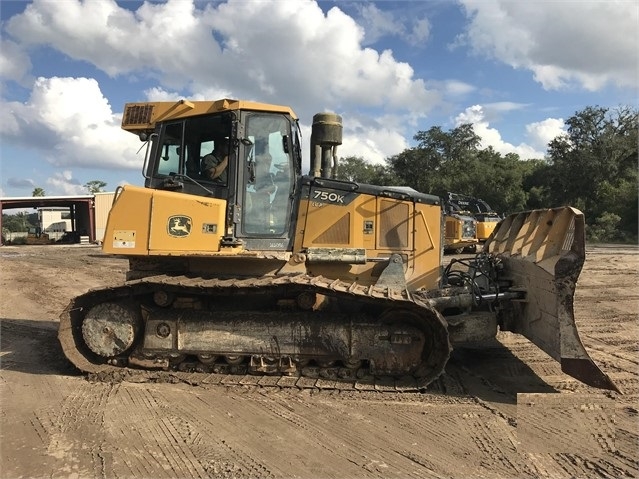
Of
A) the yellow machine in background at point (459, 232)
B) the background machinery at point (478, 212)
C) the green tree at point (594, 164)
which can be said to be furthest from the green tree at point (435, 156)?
the yellow machine in background at point (459, 232)

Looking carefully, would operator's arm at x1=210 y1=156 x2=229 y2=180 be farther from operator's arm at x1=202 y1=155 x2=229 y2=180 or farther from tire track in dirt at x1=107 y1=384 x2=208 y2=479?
tire track in dirt at x1=107 y1=384 x2=208 y2=479

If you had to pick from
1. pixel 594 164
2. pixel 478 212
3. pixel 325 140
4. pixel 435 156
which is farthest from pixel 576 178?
pixel 325 140

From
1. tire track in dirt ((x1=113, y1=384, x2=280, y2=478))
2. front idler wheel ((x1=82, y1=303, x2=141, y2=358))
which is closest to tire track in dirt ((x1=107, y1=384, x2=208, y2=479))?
tire track in dirt ((x1=113, y1=384, x2=280, y2=478))

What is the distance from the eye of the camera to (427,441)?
4258 millimetres

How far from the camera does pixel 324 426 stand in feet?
15.0

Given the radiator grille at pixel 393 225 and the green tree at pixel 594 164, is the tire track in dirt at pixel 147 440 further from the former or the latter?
the green tree at pixel 594 164

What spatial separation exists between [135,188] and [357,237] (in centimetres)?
266

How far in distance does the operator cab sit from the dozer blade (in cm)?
292

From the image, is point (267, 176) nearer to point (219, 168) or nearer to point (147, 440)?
point (219, 168)

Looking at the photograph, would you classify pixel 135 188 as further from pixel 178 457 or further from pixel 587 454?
pixel 587 454

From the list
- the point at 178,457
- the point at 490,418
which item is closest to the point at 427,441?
the point at 490,418

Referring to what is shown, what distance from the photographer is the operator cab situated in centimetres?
589

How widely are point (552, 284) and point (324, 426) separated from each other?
278 centimetres

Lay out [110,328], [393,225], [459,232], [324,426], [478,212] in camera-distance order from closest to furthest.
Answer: [324,426]
[110,328]
[393,225]
[459,232]
[478,212]
